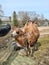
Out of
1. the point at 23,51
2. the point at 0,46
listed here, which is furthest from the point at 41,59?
the point at 0,46

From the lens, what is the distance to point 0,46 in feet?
18.6

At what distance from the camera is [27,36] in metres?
9.77

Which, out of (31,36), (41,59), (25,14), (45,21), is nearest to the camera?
(41,59)

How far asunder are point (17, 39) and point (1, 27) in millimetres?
2897

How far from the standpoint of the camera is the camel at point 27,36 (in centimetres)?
893

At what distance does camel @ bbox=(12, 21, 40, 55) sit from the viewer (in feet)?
29.3

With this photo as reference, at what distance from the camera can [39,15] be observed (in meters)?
30.8

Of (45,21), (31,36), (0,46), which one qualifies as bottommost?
(45,21)

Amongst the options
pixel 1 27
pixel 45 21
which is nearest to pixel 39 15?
pixel 45 21

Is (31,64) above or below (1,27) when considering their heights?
below

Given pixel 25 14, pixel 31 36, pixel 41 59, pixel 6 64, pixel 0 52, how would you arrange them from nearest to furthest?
pixel 0 52 → pixel 6 64 → pixel 41 59 → pixel 31 36 → pixel 25 14

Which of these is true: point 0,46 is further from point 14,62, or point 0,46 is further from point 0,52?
point 14,62

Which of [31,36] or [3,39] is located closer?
[3,39]

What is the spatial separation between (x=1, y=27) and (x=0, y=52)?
2.65 ft
